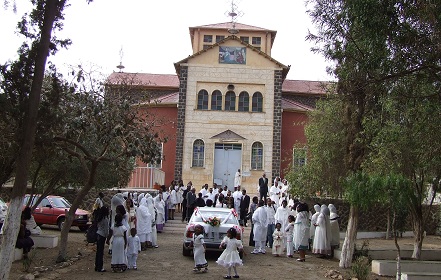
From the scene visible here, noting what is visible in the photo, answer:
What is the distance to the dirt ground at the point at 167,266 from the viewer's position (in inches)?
500

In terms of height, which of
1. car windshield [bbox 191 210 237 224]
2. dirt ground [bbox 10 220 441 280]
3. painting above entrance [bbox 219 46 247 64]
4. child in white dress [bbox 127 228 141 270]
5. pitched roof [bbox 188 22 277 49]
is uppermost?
pitched roof [bbox 188 22 277 49]

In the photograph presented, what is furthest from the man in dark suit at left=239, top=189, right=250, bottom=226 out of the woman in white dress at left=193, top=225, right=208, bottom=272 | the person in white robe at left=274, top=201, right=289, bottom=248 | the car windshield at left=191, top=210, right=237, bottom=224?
the woman in white dress at left=193, top=225, right=208, bottom=272

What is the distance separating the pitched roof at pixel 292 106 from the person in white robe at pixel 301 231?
1710cm

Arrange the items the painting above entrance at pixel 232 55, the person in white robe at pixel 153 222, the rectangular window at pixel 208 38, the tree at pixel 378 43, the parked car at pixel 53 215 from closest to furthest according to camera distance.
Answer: the tree at pixel 378 43, the person in white robe at pixel 153 222, the parked car at pixel 53 215, the painting above entrance at pixel 232 55, the rectangular window at pixel 208 38

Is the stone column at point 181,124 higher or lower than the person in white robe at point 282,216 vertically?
higher

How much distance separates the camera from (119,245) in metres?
13.0

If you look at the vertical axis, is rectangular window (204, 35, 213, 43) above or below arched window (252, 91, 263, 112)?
above

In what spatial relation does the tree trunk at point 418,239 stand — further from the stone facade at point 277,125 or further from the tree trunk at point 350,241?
the stone facade at point 277,125

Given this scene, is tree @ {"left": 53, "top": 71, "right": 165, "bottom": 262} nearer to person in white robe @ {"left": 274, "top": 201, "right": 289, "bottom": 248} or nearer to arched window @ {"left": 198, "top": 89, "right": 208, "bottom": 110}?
person in white robe @ {"left": 274, "top": 201, "right": 289, "bottom": 248}

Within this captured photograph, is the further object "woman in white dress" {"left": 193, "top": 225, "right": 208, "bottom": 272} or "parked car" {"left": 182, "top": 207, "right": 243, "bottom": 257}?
"parked car" {"left": 182, "top": 207, "right": 243, "bottom": 257}

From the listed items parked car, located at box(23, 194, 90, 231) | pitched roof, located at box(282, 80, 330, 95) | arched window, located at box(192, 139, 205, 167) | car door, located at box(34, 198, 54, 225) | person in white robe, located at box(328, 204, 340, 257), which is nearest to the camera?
person in white robe, located at box(328, 204, 340, 257)

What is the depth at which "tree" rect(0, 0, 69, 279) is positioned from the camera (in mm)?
10203

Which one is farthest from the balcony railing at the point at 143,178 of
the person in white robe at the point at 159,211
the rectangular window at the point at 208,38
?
the rectangular window at the point at 208,38

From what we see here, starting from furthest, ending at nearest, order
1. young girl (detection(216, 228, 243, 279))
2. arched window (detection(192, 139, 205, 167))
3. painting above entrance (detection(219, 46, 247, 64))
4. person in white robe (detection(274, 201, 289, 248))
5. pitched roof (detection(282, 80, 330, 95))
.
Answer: pitched roof (detection(282, 80, 330, 95))
painting above entrance (detection(219, 46, 247, 64))
arched window (detection(192, 139, 205, 167))
person in white robe (detection(274, 201, 289, 248))
young girl (detection(216, 228, 243, 279))
